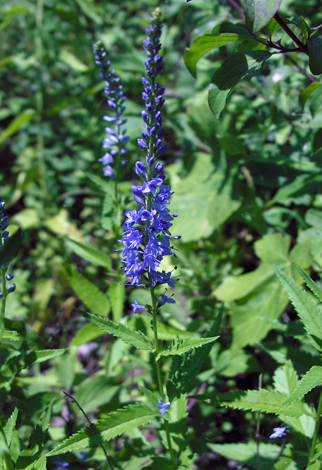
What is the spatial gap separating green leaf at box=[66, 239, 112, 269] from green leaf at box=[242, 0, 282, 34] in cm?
178

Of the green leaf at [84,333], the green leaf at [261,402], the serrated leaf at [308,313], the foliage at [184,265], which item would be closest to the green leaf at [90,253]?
the foliage at [184,265]

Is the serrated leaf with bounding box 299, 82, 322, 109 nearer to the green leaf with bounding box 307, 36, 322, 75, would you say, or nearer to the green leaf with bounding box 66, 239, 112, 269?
the green leaf with bounding box 307, 36, 322, 75

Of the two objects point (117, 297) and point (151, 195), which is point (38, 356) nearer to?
point (117, 297)

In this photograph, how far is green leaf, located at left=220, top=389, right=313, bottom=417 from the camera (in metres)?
1.81

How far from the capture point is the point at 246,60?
1.95m

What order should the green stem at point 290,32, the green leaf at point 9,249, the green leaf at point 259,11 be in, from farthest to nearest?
1. the green stem at point 290,32
2. the green leaf at point 9,249
3. the green leaf at point 259,11

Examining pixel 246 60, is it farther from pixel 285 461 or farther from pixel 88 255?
pixel 285 461

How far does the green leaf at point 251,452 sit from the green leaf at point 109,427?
2.21 ft

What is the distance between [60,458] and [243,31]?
2.83m

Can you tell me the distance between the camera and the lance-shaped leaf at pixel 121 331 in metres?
1.75

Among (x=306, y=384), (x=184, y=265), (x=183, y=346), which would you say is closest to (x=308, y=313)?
(x=306, y=384)

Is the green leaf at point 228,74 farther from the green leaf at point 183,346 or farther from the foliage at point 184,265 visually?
the green leaf at point 183,346

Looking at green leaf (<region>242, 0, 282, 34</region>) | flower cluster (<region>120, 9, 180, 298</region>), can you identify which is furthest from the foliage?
flower cluster (<region>120, 9, 180, 298</region>)

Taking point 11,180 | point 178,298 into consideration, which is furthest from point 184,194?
point 11,180
